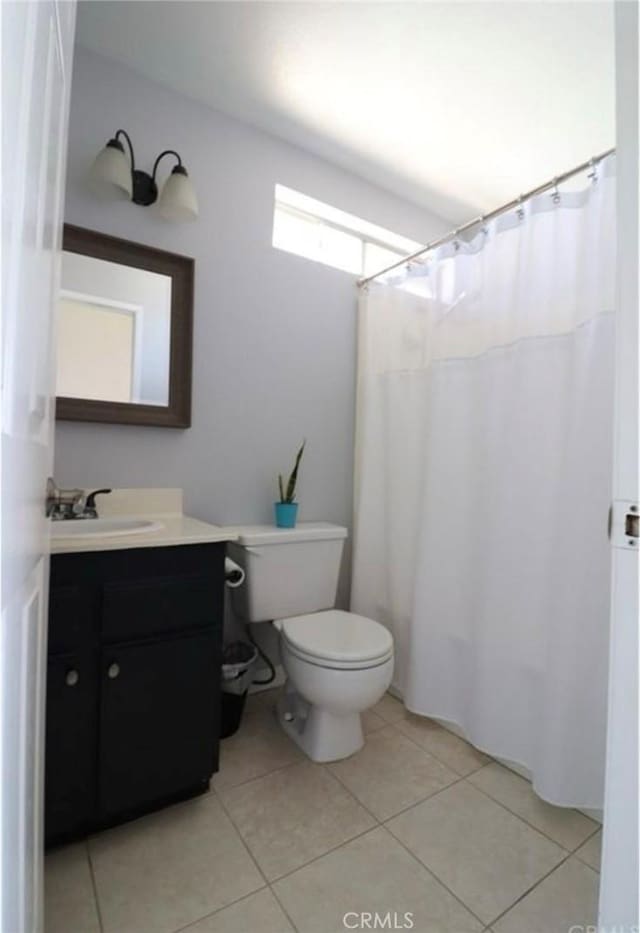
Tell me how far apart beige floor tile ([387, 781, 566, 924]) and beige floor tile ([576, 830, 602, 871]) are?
2.1 inches

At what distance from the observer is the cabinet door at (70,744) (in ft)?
3.33

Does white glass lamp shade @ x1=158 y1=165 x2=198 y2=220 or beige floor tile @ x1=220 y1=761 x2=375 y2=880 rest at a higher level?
white glass lamp shade @ x1=158 y1=165 x2=198 y2=220

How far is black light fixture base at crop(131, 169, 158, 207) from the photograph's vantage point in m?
1.54

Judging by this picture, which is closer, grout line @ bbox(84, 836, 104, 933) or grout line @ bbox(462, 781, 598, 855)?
grout line @ bbox(84, 836, 104, 933)

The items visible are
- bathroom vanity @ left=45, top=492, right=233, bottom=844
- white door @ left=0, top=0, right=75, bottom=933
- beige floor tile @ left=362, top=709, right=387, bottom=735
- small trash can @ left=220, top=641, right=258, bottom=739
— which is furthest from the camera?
beige floor tile @ left=362, top=709, right=387, bottom=735

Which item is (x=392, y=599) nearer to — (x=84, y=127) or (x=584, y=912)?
(x=584, y=912)

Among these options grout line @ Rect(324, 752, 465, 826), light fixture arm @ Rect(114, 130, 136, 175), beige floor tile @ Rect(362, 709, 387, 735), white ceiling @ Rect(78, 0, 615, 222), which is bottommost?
grout line @ Rect(324, 752, 465, 826)

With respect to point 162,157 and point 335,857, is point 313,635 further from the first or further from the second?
point 162,157

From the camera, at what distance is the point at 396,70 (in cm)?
153

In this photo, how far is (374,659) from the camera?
1383 millimetres

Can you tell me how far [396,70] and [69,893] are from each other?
8.63 ft

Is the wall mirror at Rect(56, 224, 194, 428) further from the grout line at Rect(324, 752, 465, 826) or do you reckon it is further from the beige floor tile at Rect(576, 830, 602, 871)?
the beige floor tile at Rect(576, 830, 602, 871)

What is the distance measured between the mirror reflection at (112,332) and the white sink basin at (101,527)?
0.45 meters

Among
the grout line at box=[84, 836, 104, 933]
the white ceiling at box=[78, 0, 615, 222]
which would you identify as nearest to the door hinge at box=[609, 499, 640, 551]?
the grout line at box=[84, 836, 104, 933]
